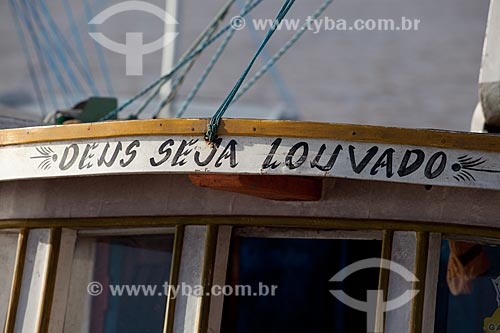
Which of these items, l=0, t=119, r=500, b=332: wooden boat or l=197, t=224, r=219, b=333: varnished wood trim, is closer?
l=0, t=119, r=500, b=332: wooden boat

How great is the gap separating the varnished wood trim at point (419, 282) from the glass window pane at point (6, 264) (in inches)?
90.5

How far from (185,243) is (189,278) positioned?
0.59 ft

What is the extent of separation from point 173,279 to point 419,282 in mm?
1217

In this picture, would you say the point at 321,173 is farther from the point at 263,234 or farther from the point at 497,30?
the point at 497,30

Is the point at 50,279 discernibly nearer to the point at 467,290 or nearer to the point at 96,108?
the point at 96,108

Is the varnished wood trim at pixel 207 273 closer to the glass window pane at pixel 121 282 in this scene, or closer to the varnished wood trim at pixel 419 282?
the glass window pane at pixel 121 282

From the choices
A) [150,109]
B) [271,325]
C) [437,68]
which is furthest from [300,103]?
[271,325]

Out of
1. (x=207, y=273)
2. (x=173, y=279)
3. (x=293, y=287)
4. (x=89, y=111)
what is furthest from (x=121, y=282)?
(x=293, y=287)

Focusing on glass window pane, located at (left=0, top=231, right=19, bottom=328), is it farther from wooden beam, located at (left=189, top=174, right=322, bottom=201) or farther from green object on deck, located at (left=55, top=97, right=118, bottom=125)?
wooden beam, located at (left=189, top=174, right=322, bottom=201)

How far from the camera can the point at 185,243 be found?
571 centimetres

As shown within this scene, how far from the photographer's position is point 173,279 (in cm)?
568

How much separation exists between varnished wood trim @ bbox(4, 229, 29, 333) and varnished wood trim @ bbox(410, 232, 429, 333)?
2155 millimetres

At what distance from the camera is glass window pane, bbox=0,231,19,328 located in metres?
6.31

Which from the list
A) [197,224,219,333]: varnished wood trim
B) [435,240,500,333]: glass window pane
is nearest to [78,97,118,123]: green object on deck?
[197,224,219,333]: varnished wood trim
